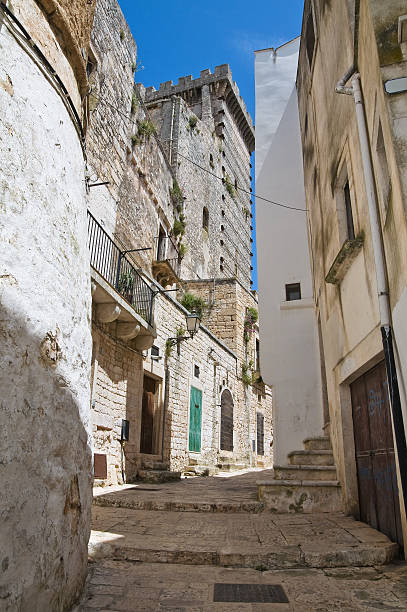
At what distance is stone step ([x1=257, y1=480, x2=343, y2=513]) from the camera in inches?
210

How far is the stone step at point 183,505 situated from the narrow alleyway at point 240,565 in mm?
404

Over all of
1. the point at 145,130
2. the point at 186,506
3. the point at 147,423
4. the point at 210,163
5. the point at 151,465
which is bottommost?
the point at 186,506

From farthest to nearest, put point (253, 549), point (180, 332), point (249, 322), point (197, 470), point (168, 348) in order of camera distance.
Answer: point (249, 322) < point (180, 332) < point (197, 470) < point (168, 348) < point (253, 549)

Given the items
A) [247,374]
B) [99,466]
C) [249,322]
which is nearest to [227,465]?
[247,374]

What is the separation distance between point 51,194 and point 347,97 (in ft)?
12.0

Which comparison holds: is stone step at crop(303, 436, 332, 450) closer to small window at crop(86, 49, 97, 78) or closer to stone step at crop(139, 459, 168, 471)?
stone step at crop(139, 459, 168, 471)

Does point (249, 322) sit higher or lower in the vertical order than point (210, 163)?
lower

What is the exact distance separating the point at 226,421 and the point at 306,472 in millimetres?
9752

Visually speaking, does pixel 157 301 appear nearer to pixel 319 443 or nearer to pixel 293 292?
pixel 293 292

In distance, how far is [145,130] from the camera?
13672mm

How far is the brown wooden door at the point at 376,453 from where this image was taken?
3846 millimetres

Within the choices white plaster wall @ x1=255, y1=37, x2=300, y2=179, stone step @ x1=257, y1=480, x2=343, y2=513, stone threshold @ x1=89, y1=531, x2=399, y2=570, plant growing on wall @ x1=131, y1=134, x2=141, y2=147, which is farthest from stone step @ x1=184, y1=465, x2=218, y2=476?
plant growing on wall @ x1=131, y1=134, x2=141, y2=147

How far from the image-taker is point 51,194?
2.75 meters

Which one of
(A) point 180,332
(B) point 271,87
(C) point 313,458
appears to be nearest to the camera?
(C) point 313,458
